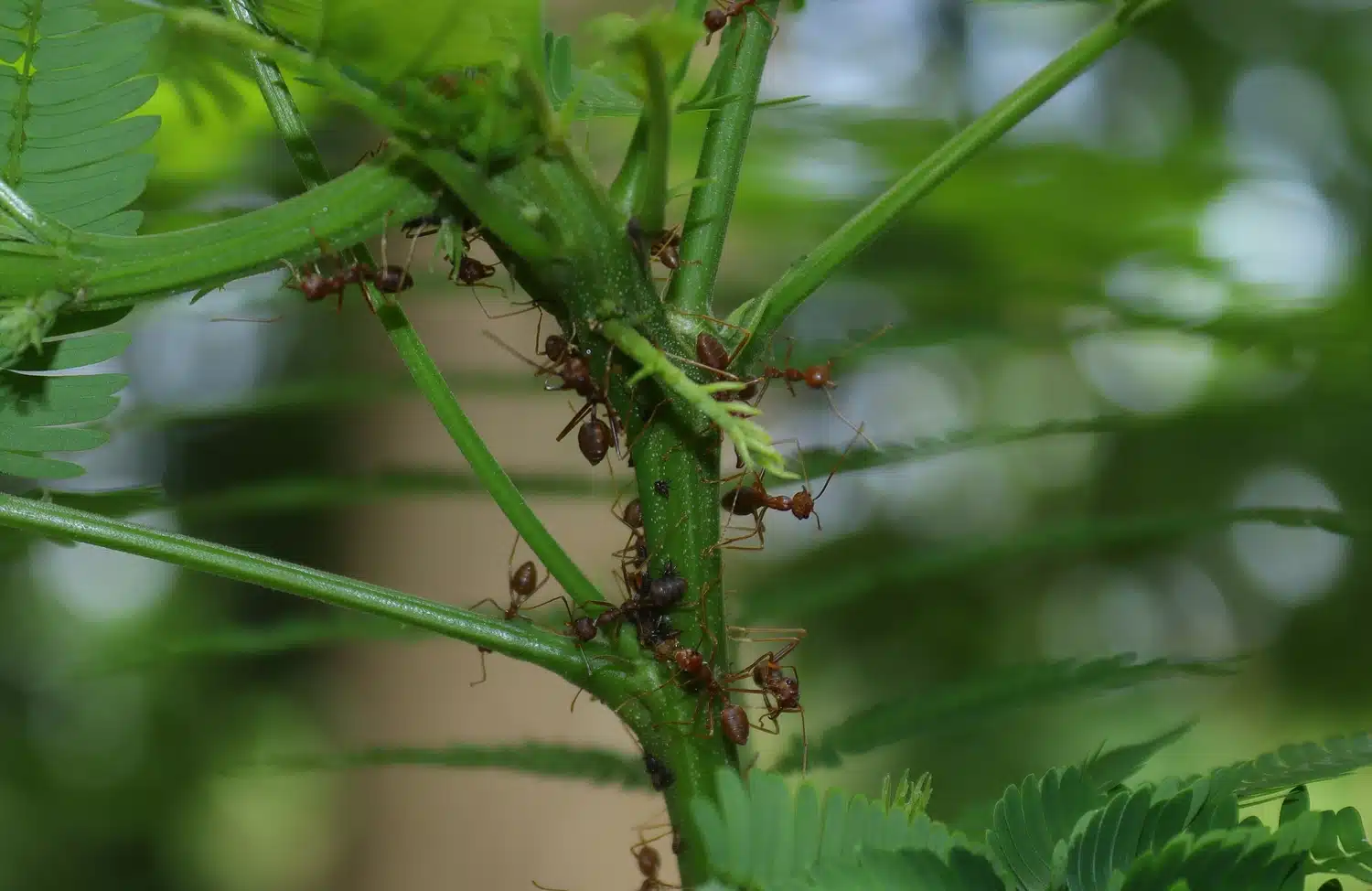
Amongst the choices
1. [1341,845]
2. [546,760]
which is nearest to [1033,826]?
[1341,845]

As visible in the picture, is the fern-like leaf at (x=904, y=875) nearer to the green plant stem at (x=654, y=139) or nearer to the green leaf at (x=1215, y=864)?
the green leaf at (x=1215, y=864)

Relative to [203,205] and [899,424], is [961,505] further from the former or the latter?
[203,205]

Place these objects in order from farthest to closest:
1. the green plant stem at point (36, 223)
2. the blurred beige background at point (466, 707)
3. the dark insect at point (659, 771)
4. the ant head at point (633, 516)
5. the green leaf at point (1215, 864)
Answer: the blurred beige background at point (466, 707) < the ant head at point (633, 516) < the dark insect at point (659, 771) < the green plant stem at point (36, 223) < the green leaf at point (1215, 864)

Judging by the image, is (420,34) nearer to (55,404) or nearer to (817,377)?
(55,404)

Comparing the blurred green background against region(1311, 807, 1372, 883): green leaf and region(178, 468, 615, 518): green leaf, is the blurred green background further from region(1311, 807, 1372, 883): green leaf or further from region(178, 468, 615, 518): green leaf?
region(1311, 807, 1372, 883): green leaf

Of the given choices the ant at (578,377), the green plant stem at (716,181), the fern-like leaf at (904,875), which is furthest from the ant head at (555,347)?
the fern-like leaf at (904,875)

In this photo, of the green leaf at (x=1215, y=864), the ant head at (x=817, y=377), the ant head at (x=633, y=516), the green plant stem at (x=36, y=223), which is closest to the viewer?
the green leaf at (x=1215, y=864)
